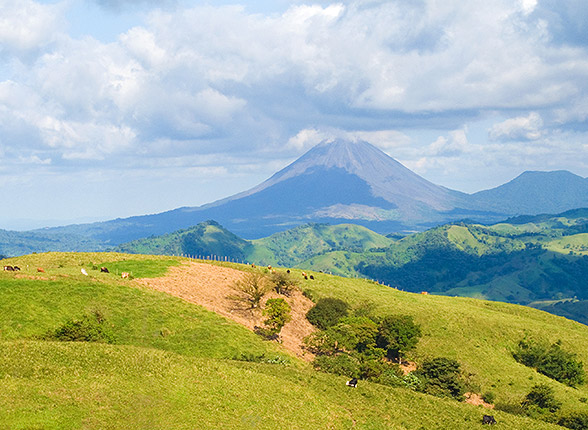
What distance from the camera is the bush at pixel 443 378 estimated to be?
5297 centimetres

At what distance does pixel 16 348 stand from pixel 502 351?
61.3 m

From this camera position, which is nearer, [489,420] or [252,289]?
[489,420]

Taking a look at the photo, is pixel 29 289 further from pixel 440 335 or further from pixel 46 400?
pixel 440 335

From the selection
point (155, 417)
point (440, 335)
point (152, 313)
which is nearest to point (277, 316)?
point (152, 313)

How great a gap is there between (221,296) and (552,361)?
47.5 metres

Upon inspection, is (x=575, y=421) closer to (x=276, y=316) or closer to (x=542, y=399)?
(x=542, y=399)

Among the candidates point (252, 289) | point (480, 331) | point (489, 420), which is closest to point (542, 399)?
point (489, 420)

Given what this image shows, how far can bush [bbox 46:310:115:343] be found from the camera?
1839 inches

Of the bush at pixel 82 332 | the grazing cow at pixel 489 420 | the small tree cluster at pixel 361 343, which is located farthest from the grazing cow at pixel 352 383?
the bush at pixel 82 332

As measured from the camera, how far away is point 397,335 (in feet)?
208

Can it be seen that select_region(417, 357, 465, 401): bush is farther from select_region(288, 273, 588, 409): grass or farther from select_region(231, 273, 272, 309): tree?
select_region(231, 273, 272, 309): tree

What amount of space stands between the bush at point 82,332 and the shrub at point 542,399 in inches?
1817

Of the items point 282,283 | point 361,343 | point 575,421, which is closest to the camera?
point 575,421

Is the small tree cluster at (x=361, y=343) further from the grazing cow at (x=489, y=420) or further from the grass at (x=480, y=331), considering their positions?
the grazing cow at (x=489, y=420)
